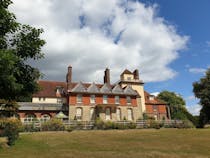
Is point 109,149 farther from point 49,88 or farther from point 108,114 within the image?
point 49,88

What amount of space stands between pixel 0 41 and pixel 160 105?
48.1m

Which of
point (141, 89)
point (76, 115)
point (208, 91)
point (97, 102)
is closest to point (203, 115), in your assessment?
point (208, 91)

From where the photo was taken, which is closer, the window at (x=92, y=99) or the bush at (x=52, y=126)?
the bush at (x=52, y=126)

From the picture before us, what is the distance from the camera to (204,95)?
4594 centimetres

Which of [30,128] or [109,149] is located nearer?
[109,149]

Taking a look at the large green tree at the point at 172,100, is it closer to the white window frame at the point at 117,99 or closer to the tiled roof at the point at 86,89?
the tiled roof at the point at 86,89

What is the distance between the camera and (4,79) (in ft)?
31.5

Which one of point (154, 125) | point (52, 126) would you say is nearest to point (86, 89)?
point (52, 126)

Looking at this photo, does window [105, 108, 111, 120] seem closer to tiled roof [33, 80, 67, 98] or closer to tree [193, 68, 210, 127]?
tiled roof [33, 80, 67, 98]

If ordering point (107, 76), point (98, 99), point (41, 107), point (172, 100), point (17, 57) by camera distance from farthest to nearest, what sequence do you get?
point (172, 100), point (107, 76), point (98, 99), point (41, 107), point (17, 57)

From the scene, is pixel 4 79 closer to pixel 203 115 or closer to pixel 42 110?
pixel 42 110

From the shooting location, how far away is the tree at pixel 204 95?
44125 mm

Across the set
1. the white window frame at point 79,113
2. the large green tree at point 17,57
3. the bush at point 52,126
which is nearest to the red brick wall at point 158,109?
the white window frame at point 79,113

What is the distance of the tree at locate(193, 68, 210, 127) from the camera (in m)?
44.1
